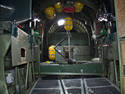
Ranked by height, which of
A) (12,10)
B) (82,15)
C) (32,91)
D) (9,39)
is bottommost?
(32,91)

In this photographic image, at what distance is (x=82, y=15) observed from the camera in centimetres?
788

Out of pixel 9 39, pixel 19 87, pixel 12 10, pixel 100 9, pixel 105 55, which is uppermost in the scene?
pixel 100 9

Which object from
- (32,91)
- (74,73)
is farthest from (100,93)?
(32,91)

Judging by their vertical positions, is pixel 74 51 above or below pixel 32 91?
above

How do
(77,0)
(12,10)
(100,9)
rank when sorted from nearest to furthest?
(12,10) → (100,9) → (77,0)

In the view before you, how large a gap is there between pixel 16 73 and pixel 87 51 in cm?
607

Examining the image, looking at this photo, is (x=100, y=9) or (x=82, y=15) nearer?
(x=100, y=9)

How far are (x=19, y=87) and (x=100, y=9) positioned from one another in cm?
511

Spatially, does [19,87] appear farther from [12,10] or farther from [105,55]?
[105,55]

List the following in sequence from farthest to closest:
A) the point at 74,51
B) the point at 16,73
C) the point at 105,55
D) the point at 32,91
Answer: the point at 74,51
the point at 105,55
the point at 32,91
the point at 16,73

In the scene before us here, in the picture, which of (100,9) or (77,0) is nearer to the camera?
(100,9)

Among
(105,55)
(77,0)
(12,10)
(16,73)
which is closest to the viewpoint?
(16,73)

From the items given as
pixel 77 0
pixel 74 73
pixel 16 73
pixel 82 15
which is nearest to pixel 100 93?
pixel 74 73

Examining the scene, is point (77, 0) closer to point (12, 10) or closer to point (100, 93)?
point (12, 10)
